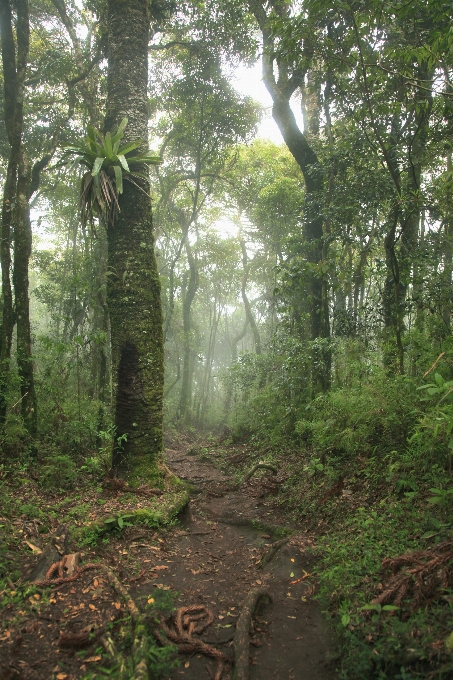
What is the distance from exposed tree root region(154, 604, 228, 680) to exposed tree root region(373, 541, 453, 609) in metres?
1.18

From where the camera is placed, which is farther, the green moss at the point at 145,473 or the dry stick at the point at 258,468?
the dry stick at the point at 258,468

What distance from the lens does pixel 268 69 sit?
37.9ft

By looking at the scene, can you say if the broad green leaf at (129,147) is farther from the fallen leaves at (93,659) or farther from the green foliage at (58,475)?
the fallen leaves at (93,659)

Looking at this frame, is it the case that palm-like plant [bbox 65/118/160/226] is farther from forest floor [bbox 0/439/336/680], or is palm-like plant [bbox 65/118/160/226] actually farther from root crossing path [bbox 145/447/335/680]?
root crossing path [bbox 145/447/335/680]

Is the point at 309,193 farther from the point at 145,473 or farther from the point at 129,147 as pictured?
the point at 145,473

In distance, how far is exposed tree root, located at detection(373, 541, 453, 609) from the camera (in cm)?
279

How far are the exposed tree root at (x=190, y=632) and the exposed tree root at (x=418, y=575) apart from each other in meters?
1.18

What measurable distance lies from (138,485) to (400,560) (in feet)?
11.7

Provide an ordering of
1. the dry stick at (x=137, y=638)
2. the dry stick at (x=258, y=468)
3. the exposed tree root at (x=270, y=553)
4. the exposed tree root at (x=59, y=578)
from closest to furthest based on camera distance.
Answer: the dry stick at (x=137, y=638) → the exposed tree root at (x=59, y=578) → the exposed tree root at (x=270, y=553) → the dry stick at (x=258, y=468)

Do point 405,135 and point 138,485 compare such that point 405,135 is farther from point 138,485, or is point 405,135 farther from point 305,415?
point 138,485

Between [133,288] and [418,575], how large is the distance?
192 inches

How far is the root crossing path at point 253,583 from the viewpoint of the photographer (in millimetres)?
2941

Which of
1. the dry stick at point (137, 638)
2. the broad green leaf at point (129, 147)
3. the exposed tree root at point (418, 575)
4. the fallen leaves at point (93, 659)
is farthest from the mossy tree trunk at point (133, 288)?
the exposed tree root at point (418, 575)

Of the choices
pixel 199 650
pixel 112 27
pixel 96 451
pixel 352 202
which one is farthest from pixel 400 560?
pixel 112 27
